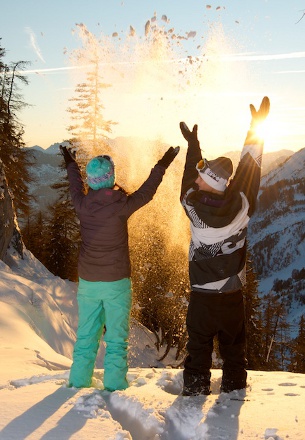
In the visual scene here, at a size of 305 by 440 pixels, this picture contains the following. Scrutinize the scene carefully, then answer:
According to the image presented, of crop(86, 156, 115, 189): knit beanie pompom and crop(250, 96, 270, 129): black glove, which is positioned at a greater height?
crop(250, 96, 270, 129): black glove

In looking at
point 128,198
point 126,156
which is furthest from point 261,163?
point 126,156

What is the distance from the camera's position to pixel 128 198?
13.7ft

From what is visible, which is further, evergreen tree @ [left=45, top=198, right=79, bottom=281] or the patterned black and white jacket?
evergreen tree @ [left=45, top=198, right=79, bottom=281]

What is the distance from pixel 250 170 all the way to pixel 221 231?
2.45 feet

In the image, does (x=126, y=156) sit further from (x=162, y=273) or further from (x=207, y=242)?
(x=207, y=242)

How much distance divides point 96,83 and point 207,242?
23923 mm

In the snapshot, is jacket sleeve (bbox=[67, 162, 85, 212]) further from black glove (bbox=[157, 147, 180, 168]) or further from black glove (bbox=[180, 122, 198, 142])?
black glove (bbox=[180, 122, 198, 142])

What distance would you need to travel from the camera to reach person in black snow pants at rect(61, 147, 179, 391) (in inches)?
161

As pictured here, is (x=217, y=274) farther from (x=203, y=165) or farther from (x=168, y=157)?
(x=168, y=157)

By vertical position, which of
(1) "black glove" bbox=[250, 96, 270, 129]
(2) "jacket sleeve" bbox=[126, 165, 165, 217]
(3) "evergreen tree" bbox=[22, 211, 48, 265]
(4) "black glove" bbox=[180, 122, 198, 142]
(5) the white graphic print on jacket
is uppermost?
(1) "black glove" bbox=[250, 96, 270, 129]

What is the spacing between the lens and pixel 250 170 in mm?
4242

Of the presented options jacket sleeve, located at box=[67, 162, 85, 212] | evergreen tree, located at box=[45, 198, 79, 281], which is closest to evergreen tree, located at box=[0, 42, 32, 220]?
evergreen tree, located at box=[45, 198, 79, 281]

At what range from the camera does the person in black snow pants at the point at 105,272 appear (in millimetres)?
4102

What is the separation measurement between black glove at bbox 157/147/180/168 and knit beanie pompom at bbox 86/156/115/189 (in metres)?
0.57
